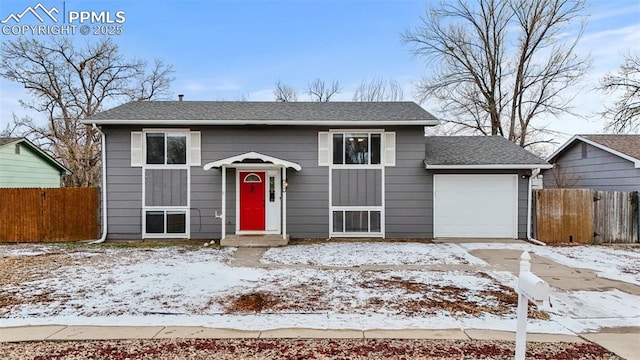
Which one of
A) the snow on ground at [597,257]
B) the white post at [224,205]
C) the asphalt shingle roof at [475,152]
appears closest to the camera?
the snow on ground at [597,257]

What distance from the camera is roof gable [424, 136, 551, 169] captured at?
Answer: 10883 millimetres

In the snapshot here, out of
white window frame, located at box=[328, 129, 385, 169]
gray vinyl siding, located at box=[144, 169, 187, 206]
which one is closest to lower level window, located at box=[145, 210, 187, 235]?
gray vinyl siding, located at box=[144, 169, 187, 206]

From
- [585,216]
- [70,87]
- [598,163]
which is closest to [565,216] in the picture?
[585,216]

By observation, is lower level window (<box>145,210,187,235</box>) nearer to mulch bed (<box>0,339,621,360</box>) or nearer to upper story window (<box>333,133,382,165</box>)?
upper story window (<box>333,133,382,165</box>)

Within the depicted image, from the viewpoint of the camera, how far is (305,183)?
11180mm

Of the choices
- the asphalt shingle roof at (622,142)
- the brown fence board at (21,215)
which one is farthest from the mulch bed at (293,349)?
the asphalt shingle roof at (622,142)

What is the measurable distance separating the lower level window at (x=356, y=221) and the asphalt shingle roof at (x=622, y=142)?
843 cm

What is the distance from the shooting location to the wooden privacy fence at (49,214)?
10.8 metres

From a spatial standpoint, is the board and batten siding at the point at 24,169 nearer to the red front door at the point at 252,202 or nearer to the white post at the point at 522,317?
the red front door at the point at 252,202

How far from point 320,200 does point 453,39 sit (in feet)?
47.4

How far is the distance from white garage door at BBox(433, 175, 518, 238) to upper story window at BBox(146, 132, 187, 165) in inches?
309

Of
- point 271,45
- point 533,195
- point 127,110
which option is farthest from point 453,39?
point 127,110

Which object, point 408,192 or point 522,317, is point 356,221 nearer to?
point 408,192

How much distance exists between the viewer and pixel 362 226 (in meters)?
11.3
